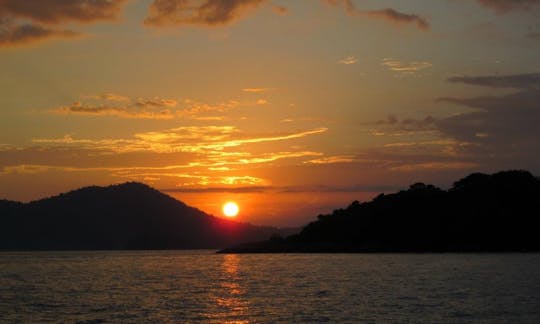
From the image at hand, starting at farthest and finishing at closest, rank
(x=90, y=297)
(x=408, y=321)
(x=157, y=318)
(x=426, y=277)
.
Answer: (x=426, y=277)
(x=90, y=297)
(x=157, y=318)
(x=408, y=321)

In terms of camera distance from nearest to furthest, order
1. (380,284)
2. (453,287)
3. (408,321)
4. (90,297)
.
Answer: (408,321) → (90,297) → (453,287) → (380,284)

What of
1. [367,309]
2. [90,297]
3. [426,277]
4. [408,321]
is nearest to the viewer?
[408,321]

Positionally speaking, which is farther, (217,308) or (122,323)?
(217,308)

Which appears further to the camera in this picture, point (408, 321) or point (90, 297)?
point (90, 297)

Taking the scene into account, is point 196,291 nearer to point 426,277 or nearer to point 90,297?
point 90,297

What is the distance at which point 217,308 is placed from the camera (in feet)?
257

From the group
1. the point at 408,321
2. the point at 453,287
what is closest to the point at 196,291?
the point at 453,287

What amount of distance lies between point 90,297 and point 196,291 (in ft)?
54.5

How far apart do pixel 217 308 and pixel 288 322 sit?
602 inches

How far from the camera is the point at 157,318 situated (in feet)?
227

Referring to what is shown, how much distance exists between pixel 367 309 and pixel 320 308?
529cm

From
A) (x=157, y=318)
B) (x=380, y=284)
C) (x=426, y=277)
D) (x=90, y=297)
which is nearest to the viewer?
(x=157, y=318)

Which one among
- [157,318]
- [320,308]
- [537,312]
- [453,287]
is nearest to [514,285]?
[453,287]

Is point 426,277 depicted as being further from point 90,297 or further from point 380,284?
point 90,297
